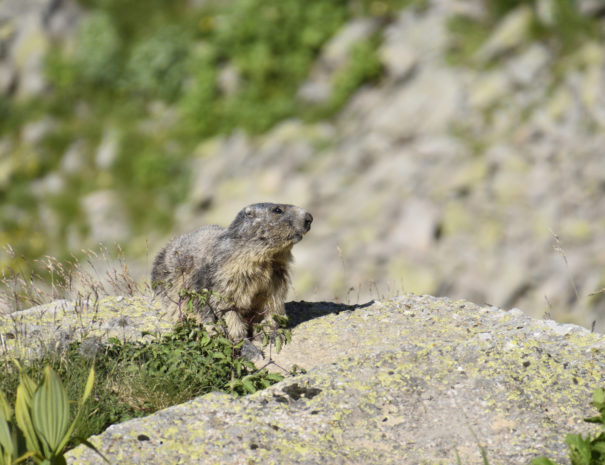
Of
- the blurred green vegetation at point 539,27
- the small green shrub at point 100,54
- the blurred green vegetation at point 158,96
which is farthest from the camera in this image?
the small green shrub at point 100,54

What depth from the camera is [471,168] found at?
48.4 feet

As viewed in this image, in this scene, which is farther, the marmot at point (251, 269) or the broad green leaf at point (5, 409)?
the marmot at point (251, 269)

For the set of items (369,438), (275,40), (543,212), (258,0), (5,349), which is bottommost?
(369,438)

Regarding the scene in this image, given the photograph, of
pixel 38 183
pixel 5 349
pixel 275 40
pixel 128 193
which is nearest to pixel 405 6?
pixel 275 40

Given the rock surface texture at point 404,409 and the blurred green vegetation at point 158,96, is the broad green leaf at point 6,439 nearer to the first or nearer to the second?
the rock surface texture at point 404,409

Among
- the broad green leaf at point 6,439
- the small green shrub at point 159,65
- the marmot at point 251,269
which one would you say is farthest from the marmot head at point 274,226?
the small green shrub at point 159,65

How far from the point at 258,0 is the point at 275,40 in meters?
1.15

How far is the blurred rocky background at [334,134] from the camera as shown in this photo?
45.7ft

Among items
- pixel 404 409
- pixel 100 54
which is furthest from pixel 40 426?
pixel 100 54

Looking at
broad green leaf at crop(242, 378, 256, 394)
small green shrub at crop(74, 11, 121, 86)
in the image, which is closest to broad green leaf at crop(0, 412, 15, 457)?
broad green leaf at crop(242, 378, 256, 394)

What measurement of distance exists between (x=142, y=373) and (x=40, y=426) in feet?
4.66

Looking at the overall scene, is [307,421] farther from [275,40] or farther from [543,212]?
[275,40]

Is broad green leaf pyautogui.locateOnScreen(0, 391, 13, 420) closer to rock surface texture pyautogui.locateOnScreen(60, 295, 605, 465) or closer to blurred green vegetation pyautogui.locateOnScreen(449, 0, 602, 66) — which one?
rock surface texture pyautogui.locateOnScreen(60, 295, 605, 465)

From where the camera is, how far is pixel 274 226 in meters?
7.49
